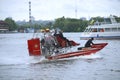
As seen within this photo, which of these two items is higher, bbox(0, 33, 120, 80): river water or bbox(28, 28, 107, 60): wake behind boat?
bbox(28, 28, 107, 60): wake behind boat

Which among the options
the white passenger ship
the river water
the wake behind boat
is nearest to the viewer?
the river water

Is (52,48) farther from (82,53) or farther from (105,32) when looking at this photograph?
(105,32)

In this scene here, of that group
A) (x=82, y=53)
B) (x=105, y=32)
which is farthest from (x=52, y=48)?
(x=105, y=32)

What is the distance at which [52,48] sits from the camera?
30.5 metres

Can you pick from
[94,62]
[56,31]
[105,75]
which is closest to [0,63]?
[56,31]

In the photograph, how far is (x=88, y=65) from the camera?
29750 mm

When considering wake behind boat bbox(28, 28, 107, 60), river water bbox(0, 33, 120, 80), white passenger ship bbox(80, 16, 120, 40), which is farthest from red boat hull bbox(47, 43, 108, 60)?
white passenger ship bbox(80, 16, 120, 40)

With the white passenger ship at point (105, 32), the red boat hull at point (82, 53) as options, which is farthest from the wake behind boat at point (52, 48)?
the white passenger ship at point (105, 32)

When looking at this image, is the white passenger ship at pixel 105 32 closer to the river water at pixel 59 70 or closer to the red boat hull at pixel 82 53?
the red boat hull at pixel 82 53

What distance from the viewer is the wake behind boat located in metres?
29.4

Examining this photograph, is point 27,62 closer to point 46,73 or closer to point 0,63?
point 0,63

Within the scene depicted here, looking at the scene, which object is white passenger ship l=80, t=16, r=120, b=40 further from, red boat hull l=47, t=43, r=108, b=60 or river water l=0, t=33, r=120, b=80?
river water l=0, t=33, r=120, b=80

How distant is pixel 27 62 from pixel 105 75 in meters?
8.27

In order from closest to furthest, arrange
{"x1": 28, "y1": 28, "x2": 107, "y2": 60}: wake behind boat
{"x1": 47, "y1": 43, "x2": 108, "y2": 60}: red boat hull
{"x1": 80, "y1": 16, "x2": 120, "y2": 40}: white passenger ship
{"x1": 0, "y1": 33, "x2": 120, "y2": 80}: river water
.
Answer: {"x1": 0, "y1": 33, "x2": 120, "y2": 80}: river water < {"x1": 28, "y1": 28, "x2": 107, "y2": 60}: wake behind boat < {"x1": 47, "y1": 43, "x2": 108, "y2": 60}: red boat hull < {"x1": 80, "y1": 16, "x2": 120, "y2": 40}: white passenger ship
